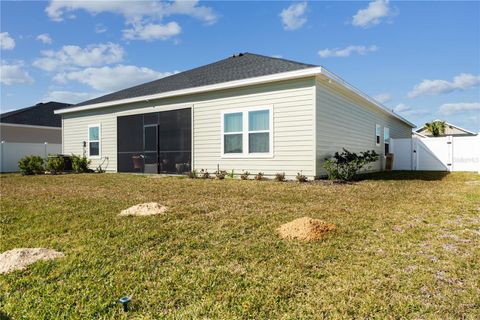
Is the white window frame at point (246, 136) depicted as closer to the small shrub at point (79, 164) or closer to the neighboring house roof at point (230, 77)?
the neighboring house roof at point (230, 77)

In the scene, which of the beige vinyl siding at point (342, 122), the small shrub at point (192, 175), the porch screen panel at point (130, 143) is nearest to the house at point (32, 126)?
the porch screen panel at point (130, 143)

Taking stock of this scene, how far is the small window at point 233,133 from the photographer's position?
1104 cm

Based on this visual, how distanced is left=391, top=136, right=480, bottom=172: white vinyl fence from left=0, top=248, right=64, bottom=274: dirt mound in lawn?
17808mm

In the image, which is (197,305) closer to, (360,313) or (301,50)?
(360,313)

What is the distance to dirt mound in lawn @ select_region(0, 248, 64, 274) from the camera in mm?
3174

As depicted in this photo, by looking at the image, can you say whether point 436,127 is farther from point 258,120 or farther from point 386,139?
point 258,120

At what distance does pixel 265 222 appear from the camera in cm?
475

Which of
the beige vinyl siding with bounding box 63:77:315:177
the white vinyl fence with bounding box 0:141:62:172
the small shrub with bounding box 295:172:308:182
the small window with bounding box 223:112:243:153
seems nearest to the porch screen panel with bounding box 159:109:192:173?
the beige vinyl siding with bounding box 63:77:315:177

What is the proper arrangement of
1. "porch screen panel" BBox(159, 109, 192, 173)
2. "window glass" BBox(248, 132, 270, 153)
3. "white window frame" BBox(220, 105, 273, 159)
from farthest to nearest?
"porch screen panel" BBox(159, 109, 192, 173) → "window glass" BBox(248, 132, 270, 153) → "white window frame" BBox(220, 105, 273, 159)

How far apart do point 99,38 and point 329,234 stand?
14061 mm

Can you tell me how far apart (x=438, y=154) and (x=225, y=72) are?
40.3 ft

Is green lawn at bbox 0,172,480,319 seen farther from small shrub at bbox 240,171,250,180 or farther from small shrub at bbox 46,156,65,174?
small shrub at bbox 46,156,65,174

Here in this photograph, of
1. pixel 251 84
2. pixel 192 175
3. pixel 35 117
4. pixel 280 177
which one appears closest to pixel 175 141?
pixel 192 175

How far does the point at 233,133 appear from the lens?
11.2m
